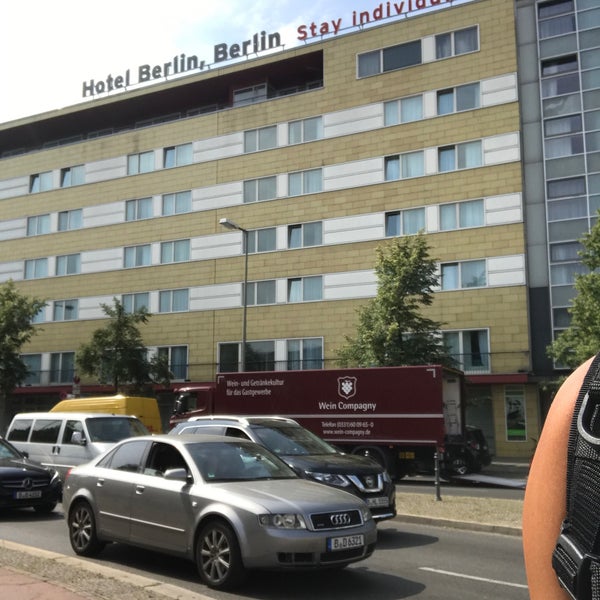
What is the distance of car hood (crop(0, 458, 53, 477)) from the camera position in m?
11.3

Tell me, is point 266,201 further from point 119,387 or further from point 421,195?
point 119,387

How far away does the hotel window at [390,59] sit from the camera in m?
34.9

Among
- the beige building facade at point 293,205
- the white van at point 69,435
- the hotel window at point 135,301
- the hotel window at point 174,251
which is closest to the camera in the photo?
the white van at point 69,435

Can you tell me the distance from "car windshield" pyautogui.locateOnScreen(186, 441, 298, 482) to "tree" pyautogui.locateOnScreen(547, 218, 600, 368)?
654 inches

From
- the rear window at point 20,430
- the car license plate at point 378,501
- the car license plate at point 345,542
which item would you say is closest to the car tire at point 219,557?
the car license plate at point 345,542

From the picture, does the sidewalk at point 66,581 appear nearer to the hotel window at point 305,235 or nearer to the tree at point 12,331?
the hotel window at point 305,235

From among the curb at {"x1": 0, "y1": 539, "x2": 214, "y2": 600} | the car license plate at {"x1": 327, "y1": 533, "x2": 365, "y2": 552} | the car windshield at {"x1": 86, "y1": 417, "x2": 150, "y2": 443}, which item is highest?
the car windshield at {"x1": 86, "y1": 417, "x2": 150, "y2": 443}

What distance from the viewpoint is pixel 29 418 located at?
15672 mm

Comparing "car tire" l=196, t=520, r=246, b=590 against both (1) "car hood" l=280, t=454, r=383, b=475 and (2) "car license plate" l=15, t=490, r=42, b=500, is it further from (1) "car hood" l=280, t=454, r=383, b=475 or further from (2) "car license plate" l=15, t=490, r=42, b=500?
(2) "car license plate" l=15, t=490, r=42, b=500

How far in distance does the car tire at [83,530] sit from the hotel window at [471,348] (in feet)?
78.8

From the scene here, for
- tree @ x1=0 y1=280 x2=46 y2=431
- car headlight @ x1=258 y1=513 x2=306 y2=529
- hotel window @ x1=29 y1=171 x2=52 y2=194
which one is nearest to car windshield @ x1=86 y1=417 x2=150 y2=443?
car headlight @ x1=258 y1=513 x2=306 y2=529

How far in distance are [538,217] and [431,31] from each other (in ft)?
37.0

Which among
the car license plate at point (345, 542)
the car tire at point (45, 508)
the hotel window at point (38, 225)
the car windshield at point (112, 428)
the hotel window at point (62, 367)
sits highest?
the hotel window at point (38, 225)

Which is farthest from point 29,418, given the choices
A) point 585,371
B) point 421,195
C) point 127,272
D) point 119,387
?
point 127,272
